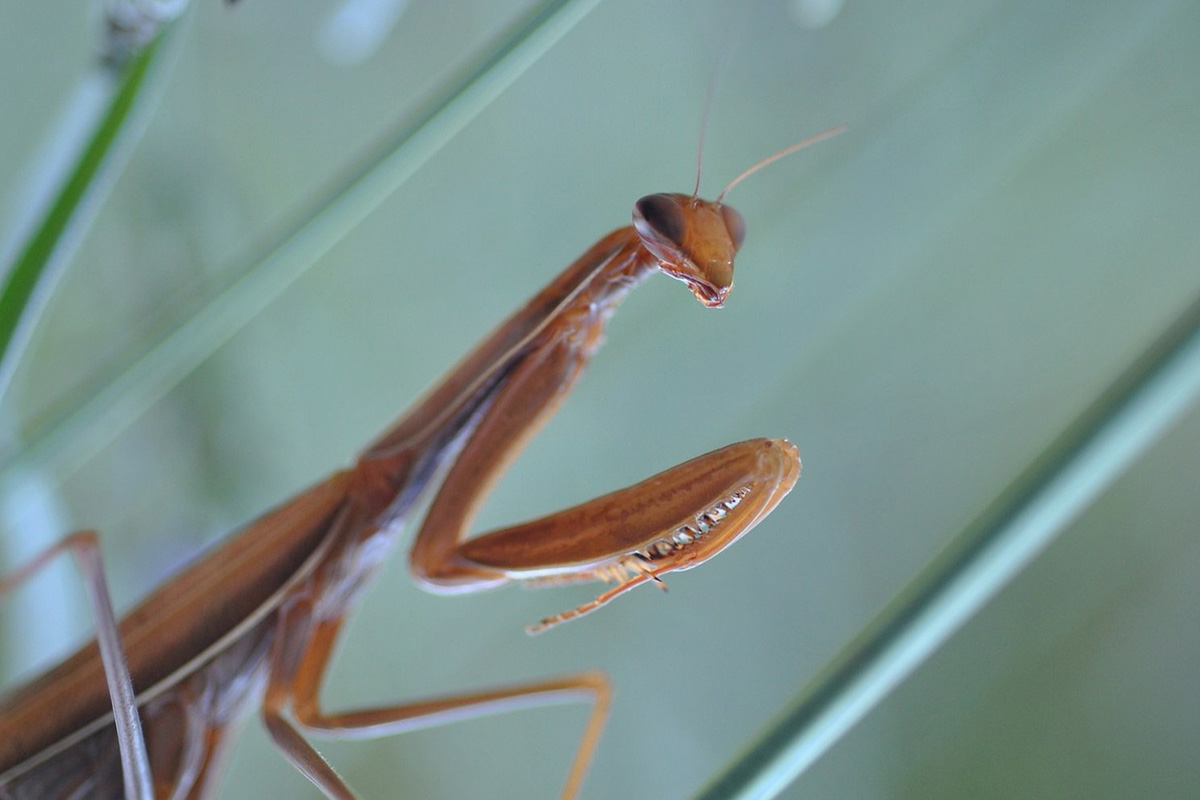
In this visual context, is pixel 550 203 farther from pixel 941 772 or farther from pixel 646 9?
pixel 941 772

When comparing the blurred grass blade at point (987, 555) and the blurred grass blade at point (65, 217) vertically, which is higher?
the blurred grass blade at point (65, 217)

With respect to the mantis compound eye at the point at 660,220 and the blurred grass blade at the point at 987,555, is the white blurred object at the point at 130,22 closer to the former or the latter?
the mantis compound eye at the point at 660,220

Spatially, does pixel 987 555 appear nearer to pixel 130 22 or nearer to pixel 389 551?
pixel 130 22

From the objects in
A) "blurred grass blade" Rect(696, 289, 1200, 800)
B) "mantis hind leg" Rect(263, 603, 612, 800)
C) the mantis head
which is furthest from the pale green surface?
"blurred grass blade" Rect(696, 289, 1200, 800)

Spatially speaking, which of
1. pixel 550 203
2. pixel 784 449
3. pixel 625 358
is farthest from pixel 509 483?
pixel 784 449

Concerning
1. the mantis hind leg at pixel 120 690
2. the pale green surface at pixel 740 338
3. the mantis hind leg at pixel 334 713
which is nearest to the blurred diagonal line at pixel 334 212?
the mantis hind leg at pixel 120 690

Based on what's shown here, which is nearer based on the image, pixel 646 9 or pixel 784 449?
pixel 784 449
